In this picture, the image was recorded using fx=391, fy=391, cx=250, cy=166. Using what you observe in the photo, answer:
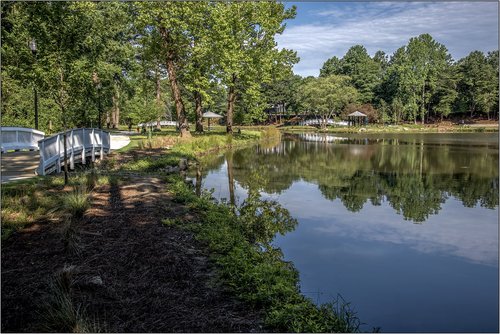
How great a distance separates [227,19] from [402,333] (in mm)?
28403

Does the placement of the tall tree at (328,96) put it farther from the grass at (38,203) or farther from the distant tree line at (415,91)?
the grass at (38,203)

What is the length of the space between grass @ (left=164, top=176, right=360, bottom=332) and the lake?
1.42ft

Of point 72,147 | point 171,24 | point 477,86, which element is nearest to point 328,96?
point 477,86

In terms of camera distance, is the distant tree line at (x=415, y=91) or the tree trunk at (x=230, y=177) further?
the distant tree line at (x=415, y=91)

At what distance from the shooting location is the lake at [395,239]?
5.97 m

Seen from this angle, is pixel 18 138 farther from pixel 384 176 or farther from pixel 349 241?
pixel 384 176

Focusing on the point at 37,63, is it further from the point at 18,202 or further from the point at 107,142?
the point at 107,142

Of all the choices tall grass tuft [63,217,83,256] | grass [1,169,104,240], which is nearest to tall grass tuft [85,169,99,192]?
grass [1,169,104,240]

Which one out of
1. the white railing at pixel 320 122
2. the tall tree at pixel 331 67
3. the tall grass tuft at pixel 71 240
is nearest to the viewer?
the tall grass tuft at pixel 71 240

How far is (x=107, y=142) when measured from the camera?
19.8 metres

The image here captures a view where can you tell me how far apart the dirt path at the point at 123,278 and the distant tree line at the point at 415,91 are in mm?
64634

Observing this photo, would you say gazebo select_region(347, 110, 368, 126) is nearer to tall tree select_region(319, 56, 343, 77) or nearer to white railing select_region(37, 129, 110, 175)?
tall tree select_region(319, 56, 343, 77)

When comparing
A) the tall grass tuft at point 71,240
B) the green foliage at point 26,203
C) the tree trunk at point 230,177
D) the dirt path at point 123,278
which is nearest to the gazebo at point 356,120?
the tree trunk at point 230,177

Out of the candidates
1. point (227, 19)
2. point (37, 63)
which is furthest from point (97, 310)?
point (227, 19)
